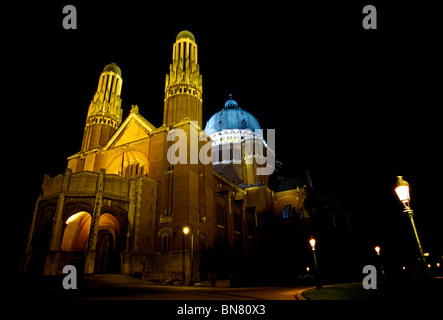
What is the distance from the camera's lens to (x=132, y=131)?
119 ft

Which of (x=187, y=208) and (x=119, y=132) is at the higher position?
(x=119, y=132)

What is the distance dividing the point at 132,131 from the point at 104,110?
28.1 ft

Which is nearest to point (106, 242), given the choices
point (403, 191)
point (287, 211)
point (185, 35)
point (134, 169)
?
point (134, 169)

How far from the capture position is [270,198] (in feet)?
175

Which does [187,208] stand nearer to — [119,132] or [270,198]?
[119,132]

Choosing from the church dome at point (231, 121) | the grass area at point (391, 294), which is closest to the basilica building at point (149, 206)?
the grass area at point (391, 294)

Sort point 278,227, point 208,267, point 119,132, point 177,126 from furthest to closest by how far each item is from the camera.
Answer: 1. point 278,227
2. point 119,132
3. point 177,126
4. point 208,267

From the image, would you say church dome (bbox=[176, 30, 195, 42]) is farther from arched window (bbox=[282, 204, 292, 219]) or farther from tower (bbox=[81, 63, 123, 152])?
arched window (bbox=[282, 204, 292, 219])

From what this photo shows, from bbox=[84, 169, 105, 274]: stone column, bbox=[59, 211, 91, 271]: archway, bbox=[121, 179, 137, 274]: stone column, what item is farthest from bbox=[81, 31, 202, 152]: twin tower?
bbox=[59, 211, 91, 271]: archway

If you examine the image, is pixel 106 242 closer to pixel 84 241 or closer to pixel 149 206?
pixel 84 241

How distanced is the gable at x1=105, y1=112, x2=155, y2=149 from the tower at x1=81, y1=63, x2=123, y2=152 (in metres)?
3.29
